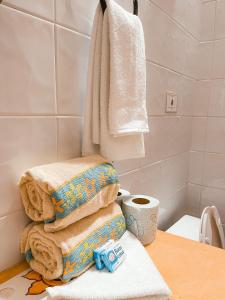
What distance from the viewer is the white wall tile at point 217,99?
128 centimetres

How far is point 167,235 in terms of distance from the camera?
29.3 inches

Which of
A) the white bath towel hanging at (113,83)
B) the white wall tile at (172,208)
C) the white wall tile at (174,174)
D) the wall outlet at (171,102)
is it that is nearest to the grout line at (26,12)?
the white bath towel hanging at (113,83)

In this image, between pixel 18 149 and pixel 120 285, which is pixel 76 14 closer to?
pixel 18 149

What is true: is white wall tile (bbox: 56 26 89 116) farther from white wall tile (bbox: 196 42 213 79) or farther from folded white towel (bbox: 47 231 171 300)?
white wall tile (bbox: 196 42 213 79)

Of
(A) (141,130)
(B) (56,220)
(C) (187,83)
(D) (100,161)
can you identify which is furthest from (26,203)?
(C) (187,83)

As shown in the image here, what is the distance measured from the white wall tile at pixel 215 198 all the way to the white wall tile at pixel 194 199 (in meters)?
0.03

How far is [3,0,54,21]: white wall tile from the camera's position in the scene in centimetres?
44

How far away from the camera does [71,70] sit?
569 mm

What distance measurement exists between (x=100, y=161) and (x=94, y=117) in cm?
11

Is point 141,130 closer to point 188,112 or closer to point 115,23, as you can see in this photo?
point 115,23

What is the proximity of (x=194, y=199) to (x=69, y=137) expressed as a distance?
1.10m

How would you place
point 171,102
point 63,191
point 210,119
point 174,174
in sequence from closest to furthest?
point 63,191
point 171,102
point 174,174
point 210,119

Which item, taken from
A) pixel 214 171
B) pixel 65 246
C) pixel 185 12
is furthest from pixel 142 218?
pixel 185 12

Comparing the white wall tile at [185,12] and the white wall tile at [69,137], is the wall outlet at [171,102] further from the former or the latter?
the white wall tile at [69,137]
